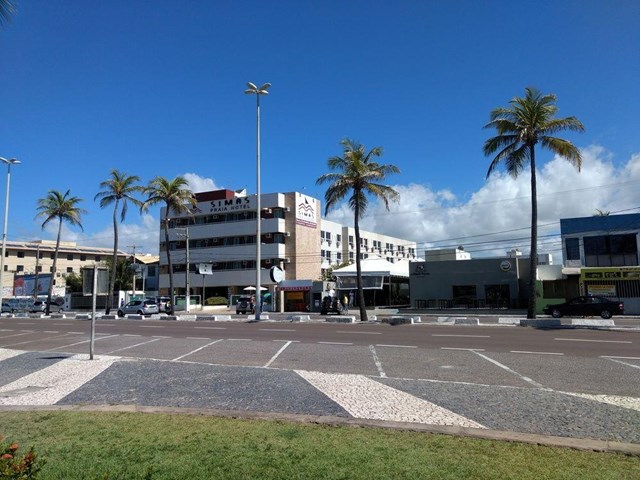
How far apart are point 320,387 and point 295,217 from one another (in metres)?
59.5

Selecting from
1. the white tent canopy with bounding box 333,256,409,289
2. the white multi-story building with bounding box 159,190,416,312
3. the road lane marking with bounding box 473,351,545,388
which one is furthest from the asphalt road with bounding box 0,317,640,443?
the white multi-story building with bounding box 159,190,416,312

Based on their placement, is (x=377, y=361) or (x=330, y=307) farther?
(x=330, y=307)

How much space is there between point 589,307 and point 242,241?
47.0 m

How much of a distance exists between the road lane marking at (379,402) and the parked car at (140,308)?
133 feet

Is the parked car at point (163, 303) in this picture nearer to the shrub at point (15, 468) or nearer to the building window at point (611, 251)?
the building window at point (611, 251)

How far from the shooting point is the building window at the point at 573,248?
1686 inches

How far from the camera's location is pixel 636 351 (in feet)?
47.8

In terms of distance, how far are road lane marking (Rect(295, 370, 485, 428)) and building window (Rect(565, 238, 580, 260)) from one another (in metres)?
38.9

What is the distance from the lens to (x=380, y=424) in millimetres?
6184

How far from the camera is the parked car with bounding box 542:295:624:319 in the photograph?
103ft

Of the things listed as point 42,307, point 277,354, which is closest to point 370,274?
point 277,354

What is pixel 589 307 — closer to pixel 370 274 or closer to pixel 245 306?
pixel 370 274

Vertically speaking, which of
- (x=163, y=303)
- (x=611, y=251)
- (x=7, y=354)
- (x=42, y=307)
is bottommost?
(x=7, y=354)

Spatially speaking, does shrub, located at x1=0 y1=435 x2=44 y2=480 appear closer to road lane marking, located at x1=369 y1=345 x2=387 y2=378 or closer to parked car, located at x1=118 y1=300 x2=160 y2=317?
road lane marking, located at x1=369 y1=345 x2=387 y2=378
